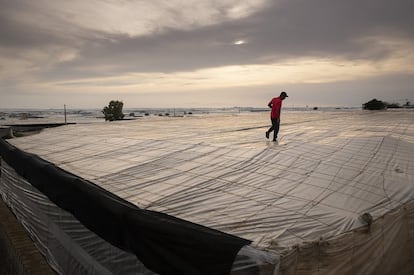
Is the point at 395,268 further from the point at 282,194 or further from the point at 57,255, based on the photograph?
the point at 57,255

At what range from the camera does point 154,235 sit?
283cm

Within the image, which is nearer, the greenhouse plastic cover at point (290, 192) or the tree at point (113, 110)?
the greenhouse plastic cover at point (290, 192)

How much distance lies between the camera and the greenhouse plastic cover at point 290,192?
9.32ft

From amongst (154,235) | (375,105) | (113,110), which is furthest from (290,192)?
(113,110)

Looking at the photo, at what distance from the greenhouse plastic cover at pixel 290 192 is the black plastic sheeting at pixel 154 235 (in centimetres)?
25

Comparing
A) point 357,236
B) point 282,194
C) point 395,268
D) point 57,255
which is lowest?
point 57,255

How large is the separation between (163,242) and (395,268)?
3.09 m

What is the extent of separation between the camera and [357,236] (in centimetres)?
300

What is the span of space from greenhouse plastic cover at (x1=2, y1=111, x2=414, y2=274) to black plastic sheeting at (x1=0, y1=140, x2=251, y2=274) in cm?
25

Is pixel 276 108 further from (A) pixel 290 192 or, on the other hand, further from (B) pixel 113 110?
(B) pixel 113 110

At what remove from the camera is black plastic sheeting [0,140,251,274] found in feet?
7.79

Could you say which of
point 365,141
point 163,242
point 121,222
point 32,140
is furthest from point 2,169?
point 365,141

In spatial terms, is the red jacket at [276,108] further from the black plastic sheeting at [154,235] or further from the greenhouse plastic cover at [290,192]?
the black plastic sheeting at [154,235]

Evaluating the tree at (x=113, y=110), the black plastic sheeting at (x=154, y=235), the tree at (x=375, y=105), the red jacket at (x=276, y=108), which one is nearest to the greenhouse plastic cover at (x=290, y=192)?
the black plastic sheeting at (x=154, y=235)
